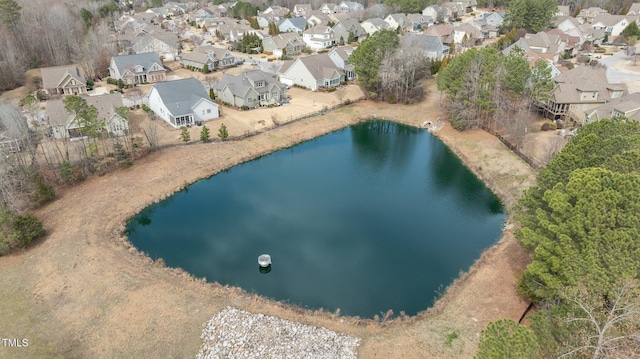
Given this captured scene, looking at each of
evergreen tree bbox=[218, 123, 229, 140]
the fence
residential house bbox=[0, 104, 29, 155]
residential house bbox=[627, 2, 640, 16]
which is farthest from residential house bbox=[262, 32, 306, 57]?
residential house bbox=[627, 2, 640, 16]

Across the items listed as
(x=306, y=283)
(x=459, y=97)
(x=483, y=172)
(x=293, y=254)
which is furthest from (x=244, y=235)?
(x=459, y=97)

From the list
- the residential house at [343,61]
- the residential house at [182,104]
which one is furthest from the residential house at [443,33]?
the residential house at [182,104]

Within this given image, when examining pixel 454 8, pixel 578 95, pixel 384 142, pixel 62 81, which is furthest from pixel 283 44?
pixel 454 8

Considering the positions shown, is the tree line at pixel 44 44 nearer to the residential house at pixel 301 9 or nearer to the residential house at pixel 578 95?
the residential house at pixel 301 9

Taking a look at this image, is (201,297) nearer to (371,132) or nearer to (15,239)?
(15,239)

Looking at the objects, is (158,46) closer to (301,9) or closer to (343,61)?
(343,61)

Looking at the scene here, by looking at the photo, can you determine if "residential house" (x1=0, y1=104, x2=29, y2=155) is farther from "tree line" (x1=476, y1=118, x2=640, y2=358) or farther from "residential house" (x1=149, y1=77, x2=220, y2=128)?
"tree line" (x1=476, y1=118, x2=640, y2=358)
